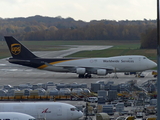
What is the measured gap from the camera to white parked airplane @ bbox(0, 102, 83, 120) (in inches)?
1328

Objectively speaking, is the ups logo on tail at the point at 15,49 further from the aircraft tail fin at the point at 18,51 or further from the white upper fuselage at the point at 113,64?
the white upper fuselage at the point at 113,64

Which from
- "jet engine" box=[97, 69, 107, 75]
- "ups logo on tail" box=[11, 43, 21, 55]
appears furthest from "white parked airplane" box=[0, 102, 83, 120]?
"ups logo on tail" box=[11, 43, 21, 55]

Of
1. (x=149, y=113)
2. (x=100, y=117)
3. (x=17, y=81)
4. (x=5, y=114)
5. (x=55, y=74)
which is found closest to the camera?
(x=5, y=114)

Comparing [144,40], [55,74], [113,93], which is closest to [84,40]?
[144,40]

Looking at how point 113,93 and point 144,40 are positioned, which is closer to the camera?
point 113,93

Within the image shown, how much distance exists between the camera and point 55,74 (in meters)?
80.1

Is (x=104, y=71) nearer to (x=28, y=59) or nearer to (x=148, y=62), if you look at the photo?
(x=148, y=62)

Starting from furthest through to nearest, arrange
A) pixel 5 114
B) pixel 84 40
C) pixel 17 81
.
A: 1. pixel 84 40
2. pixel 17 81
3. pixel 5 114

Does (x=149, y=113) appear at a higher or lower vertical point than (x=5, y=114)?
lower

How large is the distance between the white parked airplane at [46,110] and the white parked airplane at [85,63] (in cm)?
3552

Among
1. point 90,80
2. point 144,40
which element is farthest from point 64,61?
point 144,40

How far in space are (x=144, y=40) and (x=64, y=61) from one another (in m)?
67.4

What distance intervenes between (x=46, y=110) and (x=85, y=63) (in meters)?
37.3

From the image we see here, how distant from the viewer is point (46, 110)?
33.8 meters
